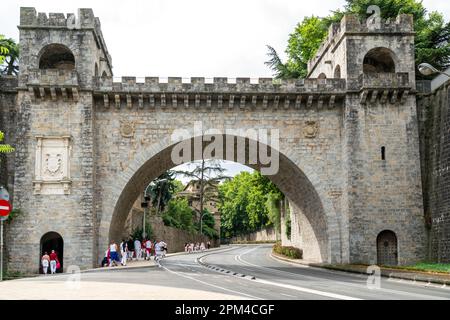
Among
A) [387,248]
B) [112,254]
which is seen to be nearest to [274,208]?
[387,248]

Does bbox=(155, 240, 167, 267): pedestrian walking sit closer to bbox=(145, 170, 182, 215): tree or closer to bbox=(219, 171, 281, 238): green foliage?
bbox=(145, 170, 182, 215): tree

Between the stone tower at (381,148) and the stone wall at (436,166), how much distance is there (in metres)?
0.65

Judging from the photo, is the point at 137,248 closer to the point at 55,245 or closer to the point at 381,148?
the point at 55,245

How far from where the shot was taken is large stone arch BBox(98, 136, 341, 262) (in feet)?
91.6

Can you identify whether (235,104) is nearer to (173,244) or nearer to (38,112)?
(38,112)

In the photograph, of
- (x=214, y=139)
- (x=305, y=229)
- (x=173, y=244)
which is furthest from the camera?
(x=173, y=244)

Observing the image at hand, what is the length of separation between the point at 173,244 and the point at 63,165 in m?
28.9

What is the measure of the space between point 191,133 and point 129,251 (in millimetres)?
12258

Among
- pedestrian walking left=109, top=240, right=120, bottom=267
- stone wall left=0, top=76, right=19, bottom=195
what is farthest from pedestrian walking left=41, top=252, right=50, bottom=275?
stone wall left=0, top=76, right=19, bottom=195

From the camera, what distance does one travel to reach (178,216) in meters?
61.6

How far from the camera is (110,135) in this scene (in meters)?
28.4

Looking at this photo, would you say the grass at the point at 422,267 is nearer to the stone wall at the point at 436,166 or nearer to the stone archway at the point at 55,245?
the stone wall at the point at 436,166

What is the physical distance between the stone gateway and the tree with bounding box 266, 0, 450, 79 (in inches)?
332

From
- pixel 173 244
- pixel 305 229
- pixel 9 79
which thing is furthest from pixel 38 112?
pixel 173 244
